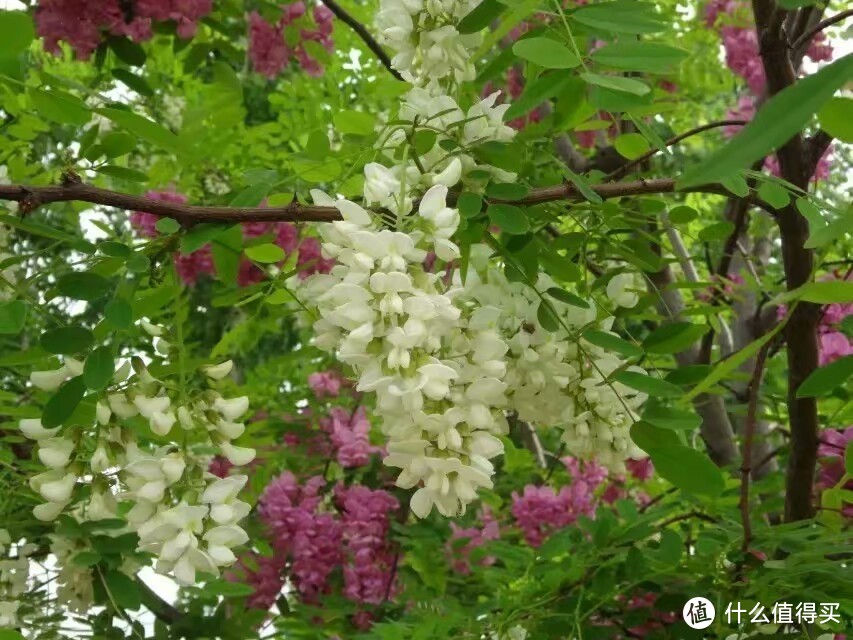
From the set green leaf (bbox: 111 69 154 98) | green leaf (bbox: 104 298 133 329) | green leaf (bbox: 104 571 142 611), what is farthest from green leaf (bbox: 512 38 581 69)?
green leaf (bbox: 111 69 154 98)

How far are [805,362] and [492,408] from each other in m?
0.34

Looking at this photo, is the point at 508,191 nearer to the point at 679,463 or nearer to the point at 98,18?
the point at 679,463

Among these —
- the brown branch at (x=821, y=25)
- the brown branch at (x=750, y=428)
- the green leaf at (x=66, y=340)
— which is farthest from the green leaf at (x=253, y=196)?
the brown branch at (x=821, y=25)

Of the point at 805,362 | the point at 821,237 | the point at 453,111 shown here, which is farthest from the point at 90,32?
the point at 821,237

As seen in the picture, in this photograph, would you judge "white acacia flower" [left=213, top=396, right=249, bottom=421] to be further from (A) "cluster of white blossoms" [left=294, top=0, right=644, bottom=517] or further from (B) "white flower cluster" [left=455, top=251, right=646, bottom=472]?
(B) "white flower cluster" [left=455, top=251, right=646, bottom=472]

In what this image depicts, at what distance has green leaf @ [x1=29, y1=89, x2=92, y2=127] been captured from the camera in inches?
26.1

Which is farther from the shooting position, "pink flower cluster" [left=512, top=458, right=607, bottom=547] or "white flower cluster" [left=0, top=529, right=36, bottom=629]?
"pink flower cluster" [left=512, top=458, right=607, bottom=547]

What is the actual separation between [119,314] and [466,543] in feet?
3.15

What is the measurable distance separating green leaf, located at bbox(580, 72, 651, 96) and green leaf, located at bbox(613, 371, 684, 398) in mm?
242

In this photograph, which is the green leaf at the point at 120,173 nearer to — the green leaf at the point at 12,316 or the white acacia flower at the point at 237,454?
the green leaf at the point at 12,316

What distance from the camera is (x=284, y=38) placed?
6.40 ft

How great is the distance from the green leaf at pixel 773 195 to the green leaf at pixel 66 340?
54cm

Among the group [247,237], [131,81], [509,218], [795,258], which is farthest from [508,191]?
[247,237]

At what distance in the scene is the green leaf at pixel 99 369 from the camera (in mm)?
687
